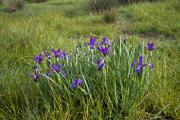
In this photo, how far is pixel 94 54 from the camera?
3.13 meters

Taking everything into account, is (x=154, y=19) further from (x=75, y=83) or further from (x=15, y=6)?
(x=15, y=6)

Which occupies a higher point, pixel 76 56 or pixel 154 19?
pixel 76 56

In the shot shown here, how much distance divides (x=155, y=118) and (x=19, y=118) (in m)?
1.09

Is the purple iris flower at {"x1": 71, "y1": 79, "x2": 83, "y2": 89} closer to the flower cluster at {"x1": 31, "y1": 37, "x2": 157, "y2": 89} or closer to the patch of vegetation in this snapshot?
the flower cluster at {"x1": 31, "y1": 37, "x2": 157, "y2": 89}

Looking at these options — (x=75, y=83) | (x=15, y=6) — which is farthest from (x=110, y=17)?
(x=15, y=6)

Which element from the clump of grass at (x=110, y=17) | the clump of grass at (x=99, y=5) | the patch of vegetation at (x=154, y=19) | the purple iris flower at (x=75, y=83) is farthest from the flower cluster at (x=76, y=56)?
the clump of grass at (x=99, y=5)

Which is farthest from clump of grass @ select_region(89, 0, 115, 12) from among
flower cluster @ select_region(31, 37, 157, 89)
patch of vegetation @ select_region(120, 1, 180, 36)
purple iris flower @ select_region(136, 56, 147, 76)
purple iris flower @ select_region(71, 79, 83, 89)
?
purple iris flower @ select_region(71, 79, 83, 89)

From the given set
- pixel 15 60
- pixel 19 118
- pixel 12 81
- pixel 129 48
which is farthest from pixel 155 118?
pixel 15 60

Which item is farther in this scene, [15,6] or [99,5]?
[15,6]

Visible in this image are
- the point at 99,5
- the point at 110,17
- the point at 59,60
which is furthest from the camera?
the point at 99,5

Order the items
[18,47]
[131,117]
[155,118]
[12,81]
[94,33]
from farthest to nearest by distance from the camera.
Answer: [94,33]
[18,47]
[12,81]
[155,118]
[131,117]

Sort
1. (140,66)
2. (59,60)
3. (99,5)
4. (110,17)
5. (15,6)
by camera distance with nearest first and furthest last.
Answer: (140,66) < (59,60) < (110,17) < (99,5) < (15,6)

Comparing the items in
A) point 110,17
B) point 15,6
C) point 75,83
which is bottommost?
point 15,6

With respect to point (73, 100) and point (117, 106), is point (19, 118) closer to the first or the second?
point (73, 100)
